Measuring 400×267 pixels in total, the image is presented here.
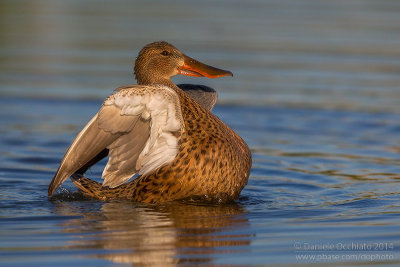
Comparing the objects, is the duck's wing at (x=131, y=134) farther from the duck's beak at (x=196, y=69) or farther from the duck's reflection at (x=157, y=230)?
the duck's beak at (x=196, y=69)

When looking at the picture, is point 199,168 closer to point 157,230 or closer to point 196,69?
point 157,230

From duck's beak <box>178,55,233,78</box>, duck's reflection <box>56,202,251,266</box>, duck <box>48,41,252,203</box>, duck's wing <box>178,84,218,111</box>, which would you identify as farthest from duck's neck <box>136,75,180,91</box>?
duck's reflection <box>56,202,251,266</box>

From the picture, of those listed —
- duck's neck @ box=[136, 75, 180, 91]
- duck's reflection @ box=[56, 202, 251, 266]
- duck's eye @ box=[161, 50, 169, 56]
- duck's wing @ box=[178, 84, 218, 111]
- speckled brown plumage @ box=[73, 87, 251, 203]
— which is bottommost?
duck's reflection @ box=[56, 202, 251, 266]

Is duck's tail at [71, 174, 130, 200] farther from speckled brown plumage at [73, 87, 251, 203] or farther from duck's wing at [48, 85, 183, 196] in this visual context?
duck's wing at [48, 85, 183, 196]

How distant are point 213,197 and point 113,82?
5151mm

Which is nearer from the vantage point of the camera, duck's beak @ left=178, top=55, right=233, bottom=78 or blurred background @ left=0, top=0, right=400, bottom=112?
duck's beak @ left=178, top=55, right=233, bottom=78

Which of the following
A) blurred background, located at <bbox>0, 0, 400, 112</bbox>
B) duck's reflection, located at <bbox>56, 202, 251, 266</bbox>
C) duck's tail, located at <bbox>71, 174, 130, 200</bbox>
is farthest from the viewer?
blurred background, located at <bbox>0, 0, 400, 112</bbox>

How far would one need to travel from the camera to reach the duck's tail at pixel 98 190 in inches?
296

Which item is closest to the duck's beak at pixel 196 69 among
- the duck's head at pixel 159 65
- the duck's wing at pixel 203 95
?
the duck's head at pixel 159 65

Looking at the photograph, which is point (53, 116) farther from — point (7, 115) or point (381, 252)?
point (381, 252)

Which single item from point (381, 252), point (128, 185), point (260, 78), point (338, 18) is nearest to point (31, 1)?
point (338, 18)

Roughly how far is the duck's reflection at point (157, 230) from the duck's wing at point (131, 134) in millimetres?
319

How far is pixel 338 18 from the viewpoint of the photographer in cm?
1681

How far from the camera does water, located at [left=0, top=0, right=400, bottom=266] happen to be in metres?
5.91
